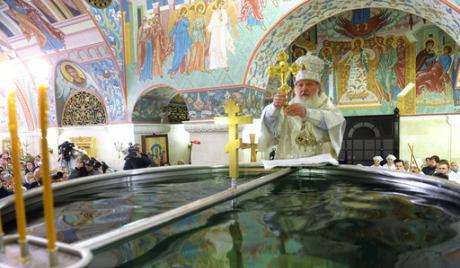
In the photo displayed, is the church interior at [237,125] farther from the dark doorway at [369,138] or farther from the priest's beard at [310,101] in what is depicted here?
the priest's beard at [310,101]

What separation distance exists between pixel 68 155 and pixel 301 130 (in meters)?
6.62

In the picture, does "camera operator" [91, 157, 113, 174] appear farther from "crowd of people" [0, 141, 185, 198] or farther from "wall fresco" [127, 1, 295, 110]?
"wall fresco" [127, 1, 295, 110]

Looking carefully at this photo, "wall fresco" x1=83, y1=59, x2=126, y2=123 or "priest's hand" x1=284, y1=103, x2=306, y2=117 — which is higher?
"wall fresco" x1=83, y1=59, x2=126, y2=123

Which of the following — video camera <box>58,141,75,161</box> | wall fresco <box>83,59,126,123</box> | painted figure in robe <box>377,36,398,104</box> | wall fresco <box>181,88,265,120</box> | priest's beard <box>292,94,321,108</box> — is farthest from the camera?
wall fresco <box>83,59,126,123</box>

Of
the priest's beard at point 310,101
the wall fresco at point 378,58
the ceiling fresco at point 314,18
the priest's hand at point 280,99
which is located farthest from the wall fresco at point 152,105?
the priest's hand at point 280,99

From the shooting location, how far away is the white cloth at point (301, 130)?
2.74 m

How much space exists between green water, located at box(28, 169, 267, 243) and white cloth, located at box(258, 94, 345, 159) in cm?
32

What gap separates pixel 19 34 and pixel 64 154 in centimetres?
693

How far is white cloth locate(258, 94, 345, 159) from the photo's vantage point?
2.74 meters

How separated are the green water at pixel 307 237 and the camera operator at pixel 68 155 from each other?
270 inches

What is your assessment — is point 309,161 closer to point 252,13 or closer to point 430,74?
point 252,13

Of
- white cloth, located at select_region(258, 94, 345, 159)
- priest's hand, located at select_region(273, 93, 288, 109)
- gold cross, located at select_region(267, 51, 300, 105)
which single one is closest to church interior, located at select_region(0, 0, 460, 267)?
white cloth, located at select_region(258, 94, 345, 159)

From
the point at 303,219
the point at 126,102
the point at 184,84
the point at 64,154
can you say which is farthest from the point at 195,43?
the point at 303,219

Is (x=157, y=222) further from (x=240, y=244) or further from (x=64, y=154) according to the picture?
(x=64, y=154)
